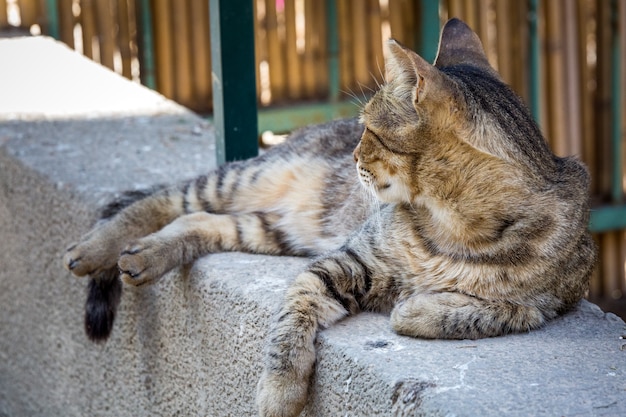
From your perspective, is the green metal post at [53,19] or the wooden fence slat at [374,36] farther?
the wooden fence slat at [374,36]

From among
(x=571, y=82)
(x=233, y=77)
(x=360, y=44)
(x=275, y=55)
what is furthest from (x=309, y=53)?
(x=233, y=77)

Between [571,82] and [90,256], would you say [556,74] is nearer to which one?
[571,82]

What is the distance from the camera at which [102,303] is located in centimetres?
369

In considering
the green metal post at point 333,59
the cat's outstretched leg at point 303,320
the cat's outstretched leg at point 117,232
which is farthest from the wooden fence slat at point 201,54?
the cat's outstretched leg at point 303,320

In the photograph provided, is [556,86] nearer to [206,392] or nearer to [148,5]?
[148,5]

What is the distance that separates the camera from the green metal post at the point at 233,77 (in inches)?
152

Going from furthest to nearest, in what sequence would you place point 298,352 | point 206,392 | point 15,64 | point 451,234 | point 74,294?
point 15,64 < point 74,294 < point 206,392 < point 451,234 < point 298,352

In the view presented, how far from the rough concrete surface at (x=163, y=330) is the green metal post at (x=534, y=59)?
114 inches

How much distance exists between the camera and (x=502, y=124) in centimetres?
281

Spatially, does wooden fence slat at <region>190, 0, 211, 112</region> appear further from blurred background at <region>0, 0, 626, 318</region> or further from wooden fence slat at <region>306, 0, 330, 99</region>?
wooden fence slat at <region>306, 0, 330, 99</region>

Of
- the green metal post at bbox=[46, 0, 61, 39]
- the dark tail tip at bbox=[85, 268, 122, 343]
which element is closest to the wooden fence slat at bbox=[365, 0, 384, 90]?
the green metal post at bbox=[46, 0, 61, 39]

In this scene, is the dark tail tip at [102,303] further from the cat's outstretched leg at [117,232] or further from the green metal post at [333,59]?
the green metal post at [333,59]

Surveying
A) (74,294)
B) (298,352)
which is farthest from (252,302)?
(74,294)

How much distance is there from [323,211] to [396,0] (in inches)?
158
